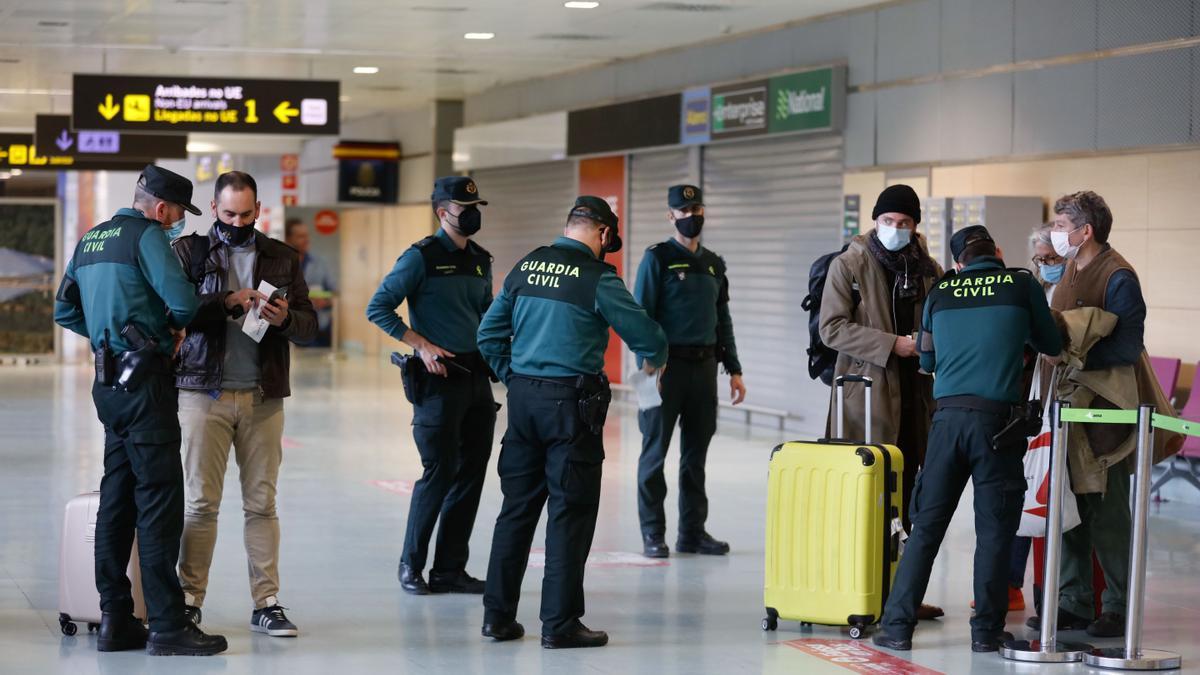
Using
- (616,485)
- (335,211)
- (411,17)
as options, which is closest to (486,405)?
(616,485)

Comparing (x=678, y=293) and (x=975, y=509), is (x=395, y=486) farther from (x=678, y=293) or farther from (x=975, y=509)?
(x=975, y=509)

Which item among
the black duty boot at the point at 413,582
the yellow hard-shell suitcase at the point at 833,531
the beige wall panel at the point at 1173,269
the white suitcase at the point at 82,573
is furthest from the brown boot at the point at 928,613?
the beige wall panel at the point at 1173,269

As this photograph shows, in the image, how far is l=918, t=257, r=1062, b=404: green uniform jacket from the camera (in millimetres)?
Answer: 5688

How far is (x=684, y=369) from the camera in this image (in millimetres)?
7879

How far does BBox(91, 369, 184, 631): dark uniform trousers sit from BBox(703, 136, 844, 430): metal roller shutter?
8.69m

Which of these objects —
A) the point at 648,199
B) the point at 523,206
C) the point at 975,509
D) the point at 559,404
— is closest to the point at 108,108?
the point at 648,199

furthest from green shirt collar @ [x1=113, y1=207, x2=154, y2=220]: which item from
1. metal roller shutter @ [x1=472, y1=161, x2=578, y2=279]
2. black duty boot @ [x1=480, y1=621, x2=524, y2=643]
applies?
metal roller shutter @ [x1=472, y1=161, x2=578, y2=279]

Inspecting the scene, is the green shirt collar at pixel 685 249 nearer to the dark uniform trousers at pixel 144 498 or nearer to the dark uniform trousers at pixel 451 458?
the dark uniform trousers at pixel 451 458

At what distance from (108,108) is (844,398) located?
1070 centimetres

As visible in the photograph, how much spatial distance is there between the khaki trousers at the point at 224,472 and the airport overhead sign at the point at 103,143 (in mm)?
14136

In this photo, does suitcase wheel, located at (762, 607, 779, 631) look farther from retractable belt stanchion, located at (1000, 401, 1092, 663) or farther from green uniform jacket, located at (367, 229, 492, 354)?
green uniform jacket, located at (367, 229, 492, 354)

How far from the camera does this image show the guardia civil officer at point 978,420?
5.70m

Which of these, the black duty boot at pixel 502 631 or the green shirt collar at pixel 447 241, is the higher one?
the green shirt collar at pixel 447 241

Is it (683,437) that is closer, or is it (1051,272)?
(1051,272)
